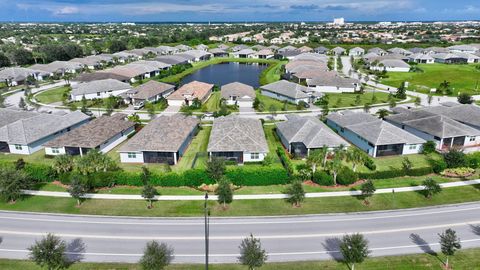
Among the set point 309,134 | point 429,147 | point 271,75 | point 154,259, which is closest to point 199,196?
point 154,259

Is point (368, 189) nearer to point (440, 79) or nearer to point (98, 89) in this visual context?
point (98, 89)

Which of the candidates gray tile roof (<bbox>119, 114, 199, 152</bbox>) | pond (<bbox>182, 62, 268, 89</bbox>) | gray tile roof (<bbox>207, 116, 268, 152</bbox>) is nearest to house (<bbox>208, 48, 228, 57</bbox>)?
pond (<bbox>182, 62, 268, 89</bbox>)

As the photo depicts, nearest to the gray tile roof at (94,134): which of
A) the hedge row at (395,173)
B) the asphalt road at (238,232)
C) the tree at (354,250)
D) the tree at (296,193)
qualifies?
the asphalt road at (238,232)

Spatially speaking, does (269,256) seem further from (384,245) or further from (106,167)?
(106,167)

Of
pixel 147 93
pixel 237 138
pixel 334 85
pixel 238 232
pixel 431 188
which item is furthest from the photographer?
pixel 334 85

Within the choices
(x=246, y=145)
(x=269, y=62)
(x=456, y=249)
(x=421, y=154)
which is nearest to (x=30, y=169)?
(x=246, y=145)

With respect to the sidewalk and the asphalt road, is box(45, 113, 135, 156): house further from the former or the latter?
the asphalt road
